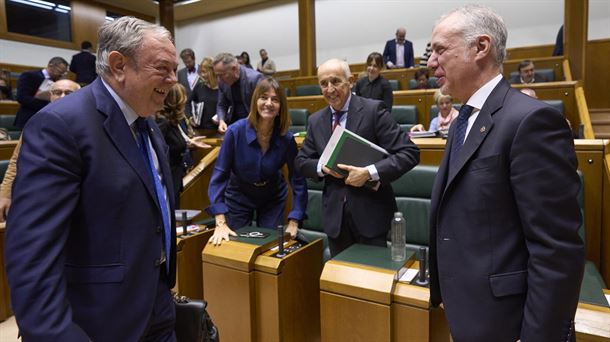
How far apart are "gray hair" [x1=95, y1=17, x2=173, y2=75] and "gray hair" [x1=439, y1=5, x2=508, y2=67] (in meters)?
0.64

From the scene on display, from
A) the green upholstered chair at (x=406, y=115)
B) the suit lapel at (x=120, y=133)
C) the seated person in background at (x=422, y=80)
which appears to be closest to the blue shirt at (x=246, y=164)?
the suit lapel at (x=120, y=133)

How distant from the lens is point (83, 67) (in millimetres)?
5523

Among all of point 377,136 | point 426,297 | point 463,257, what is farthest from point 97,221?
point 377,136

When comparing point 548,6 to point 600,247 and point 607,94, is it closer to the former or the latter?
point 607,94

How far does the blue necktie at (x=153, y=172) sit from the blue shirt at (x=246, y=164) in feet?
2.77

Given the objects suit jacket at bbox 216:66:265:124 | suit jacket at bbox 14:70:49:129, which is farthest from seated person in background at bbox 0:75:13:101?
suit jacket at bbox 216:66:265:124

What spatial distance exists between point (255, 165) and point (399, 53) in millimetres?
5525

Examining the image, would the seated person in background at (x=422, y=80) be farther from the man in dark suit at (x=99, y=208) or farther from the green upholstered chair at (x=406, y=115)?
the man in dark suit at (x=99, y=208)

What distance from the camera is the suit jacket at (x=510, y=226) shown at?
Answer: 2.52ft

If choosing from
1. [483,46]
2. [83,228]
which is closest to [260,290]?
[83,228]

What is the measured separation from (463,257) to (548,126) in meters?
0.30

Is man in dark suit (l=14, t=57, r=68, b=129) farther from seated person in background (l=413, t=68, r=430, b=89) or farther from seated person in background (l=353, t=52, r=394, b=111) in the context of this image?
seated person in background (l=413, t=68, r=430, b=89)

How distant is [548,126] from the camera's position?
0.78 m

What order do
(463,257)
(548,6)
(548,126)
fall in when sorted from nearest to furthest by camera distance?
(548,126)
(463,257)
(548,6)
